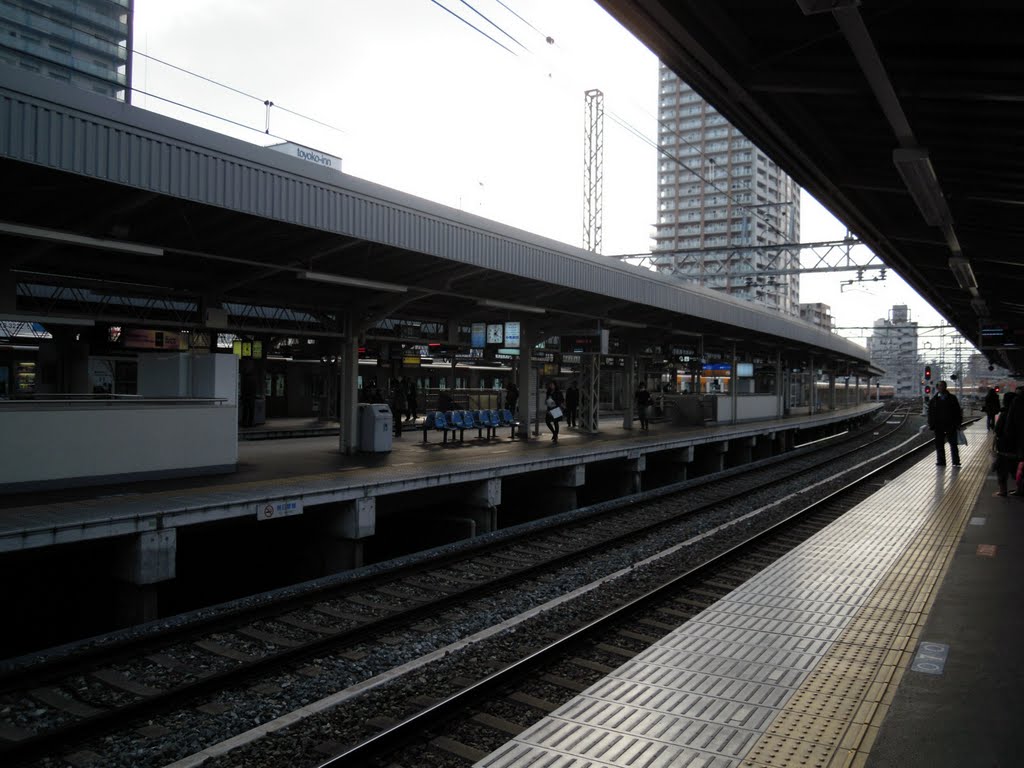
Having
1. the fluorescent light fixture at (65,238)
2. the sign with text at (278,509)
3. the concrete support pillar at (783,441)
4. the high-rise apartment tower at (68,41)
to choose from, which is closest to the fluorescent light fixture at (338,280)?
the fluorescent light fixture at (65,238)

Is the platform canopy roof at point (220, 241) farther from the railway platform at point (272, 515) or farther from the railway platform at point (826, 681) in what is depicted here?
the railway platform at point (826, 681)

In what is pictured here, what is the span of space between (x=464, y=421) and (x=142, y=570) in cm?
1042

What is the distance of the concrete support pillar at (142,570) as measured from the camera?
6.87m

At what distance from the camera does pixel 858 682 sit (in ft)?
14.4

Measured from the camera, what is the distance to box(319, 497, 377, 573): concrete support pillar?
9.09 meters

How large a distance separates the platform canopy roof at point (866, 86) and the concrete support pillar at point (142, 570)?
6.10m

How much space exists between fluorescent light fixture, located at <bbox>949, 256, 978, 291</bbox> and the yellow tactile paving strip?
518 cm

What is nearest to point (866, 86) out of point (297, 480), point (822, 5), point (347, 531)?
point (822, 5)

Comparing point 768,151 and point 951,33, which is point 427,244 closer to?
point 768,151

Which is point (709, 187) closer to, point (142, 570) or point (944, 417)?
point (944, 417)

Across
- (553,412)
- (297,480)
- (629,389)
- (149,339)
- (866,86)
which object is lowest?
(297,480)

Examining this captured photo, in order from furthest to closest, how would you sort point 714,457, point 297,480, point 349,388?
point 714,457
point 349,388
point 297,480

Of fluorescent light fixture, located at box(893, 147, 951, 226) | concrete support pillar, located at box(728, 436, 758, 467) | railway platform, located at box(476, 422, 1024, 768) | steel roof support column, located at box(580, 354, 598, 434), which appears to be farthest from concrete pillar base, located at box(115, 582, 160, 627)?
concrete support pillar, located at box(728, 436, 758, 467)

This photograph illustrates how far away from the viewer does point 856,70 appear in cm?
559
